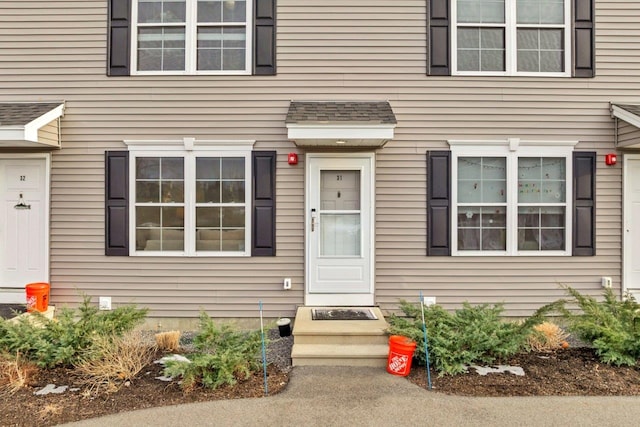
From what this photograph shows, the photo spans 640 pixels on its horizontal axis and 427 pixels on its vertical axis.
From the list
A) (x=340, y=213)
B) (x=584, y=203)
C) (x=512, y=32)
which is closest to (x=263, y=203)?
(x=340, y=213)

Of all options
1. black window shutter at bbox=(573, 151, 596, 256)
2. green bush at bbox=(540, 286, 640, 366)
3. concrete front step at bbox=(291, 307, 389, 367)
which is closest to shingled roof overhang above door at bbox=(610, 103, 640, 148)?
black window shutter at bbox=(573, 151, 596, 256)

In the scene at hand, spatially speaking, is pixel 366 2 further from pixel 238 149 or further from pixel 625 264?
pixel 625 264

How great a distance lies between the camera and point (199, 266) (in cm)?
565

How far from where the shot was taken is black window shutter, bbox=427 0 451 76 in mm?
5641

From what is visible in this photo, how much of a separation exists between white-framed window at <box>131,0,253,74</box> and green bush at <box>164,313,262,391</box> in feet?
11.8

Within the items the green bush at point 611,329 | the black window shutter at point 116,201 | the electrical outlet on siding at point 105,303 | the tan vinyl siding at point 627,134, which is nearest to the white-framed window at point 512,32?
the tan vinyl siding at point 627,134

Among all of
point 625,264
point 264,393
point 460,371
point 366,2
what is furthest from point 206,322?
point 625,264

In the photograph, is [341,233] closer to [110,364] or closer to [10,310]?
[110,364]

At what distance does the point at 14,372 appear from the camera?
3.86 m

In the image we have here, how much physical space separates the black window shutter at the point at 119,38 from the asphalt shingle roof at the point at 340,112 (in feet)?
7.96

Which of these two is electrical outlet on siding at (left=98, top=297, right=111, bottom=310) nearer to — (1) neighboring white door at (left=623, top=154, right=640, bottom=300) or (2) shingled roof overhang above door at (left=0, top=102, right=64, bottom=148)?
(2) shingled roof overhang above door at (left=0, top=102, right=64, bottom=148)

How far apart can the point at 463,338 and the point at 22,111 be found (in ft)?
20.2

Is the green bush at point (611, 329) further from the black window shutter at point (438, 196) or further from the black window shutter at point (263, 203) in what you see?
the black window shutter at point (263, 203)

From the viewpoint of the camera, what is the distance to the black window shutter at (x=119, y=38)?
18.5 ft
